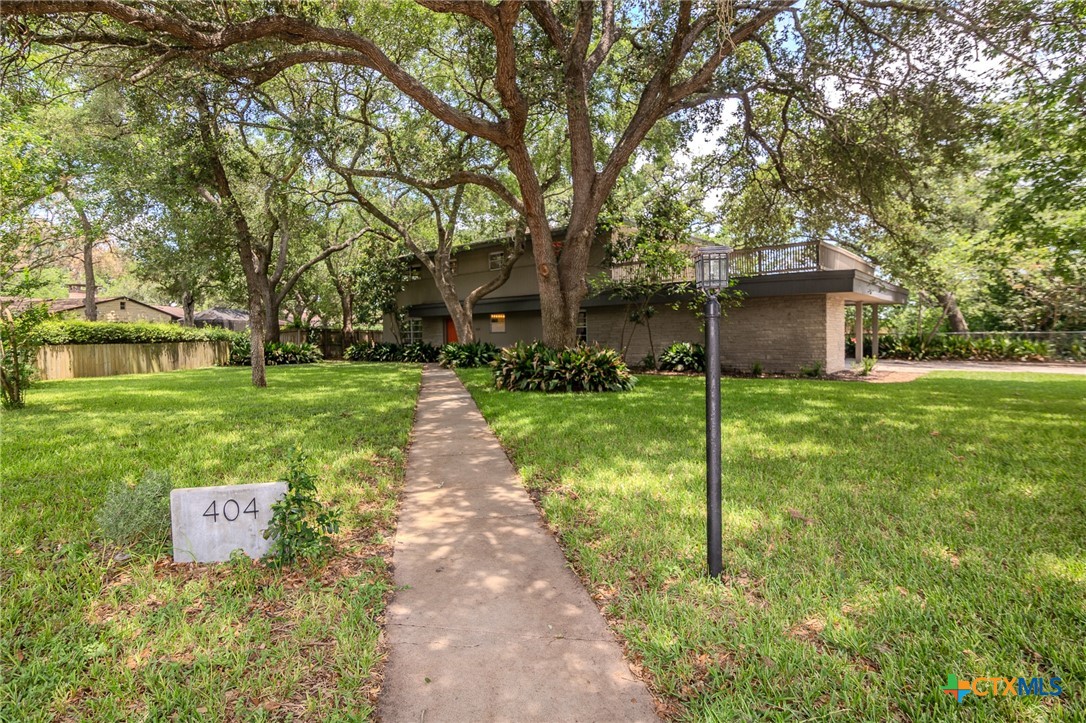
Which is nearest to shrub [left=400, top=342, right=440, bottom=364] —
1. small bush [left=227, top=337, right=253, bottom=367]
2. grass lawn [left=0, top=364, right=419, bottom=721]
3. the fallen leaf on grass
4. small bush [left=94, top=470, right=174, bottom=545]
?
small bush [left=227, top=337, right=253, bottom=367]

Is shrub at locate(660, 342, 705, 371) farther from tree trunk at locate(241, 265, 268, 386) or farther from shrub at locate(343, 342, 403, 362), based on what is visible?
shrub at locate(343, 342, 403, 362)

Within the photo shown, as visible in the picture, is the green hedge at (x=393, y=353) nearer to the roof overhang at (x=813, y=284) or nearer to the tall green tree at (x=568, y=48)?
the tall green tree at (x=568, y=48)

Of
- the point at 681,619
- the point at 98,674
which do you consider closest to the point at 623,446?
the point at 681,619

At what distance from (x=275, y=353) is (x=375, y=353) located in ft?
14.3

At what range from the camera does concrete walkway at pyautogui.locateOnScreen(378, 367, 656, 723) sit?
1953 mm

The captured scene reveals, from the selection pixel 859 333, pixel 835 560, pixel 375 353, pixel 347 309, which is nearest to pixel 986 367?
pixel 859 333

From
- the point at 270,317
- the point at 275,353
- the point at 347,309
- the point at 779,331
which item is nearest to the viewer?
the point at 779,331

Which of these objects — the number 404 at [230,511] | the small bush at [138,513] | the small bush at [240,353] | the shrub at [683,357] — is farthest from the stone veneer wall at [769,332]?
the small bush at [240,353]

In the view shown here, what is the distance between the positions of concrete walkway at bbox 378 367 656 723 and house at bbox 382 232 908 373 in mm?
11349

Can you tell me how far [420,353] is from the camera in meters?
23.1

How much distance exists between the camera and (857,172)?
10641 mm

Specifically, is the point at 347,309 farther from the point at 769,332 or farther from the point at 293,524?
the point at 293,524

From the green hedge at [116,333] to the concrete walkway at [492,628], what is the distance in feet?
54.0

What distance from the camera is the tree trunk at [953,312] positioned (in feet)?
76.7
